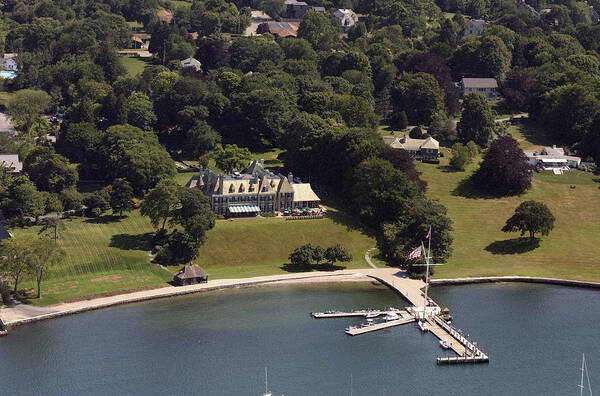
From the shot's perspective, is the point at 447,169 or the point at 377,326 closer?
the point at 377,326

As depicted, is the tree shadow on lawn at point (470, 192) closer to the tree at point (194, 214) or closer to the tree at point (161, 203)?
the tree at point (194, 214)

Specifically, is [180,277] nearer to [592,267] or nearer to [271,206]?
[271,206]

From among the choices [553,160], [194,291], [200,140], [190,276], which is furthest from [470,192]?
[194,291]

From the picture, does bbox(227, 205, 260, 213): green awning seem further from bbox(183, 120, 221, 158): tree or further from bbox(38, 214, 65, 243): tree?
bbox(183, 120, 221, 158): tree

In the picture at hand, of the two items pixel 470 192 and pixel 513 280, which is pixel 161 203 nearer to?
pixel 513 280

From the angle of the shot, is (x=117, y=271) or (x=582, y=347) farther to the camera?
(x=117, y=271)

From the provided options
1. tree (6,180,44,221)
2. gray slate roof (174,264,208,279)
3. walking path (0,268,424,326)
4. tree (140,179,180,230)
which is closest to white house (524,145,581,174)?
walking path (0,268,424,326)

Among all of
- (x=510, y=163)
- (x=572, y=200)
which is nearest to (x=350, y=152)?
(x=510, y=163)
